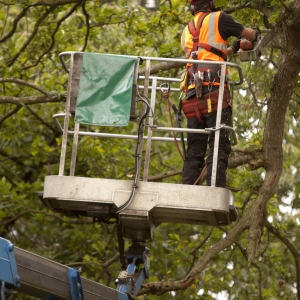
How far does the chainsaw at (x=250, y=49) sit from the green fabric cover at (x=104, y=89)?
1.20 metres

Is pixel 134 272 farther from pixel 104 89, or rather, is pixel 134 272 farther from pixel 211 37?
pixel 211 37

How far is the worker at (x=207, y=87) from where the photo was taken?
6.71 metres

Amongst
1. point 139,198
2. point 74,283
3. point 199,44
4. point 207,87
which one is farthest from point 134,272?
point 199,44

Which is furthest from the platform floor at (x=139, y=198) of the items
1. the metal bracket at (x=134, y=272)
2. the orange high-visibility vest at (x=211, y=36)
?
the orange high-visibility vest at (x=211, y=36)

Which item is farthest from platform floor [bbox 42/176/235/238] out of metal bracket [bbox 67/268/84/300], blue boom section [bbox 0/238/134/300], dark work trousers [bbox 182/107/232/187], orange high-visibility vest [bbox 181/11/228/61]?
orange high-visibility vest [bbox 181/11/228/61]

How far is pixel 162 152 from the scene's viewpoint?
1422 centimetres

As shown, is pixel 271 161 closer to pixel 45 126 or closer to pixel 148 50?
pixel 148 50

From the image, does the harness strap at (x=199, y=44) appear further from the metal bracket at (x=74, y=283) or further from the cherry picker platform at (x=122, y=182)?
the metal bracket at (x=74, y=283)

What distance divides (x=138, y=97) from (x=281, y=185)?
18.4 ft

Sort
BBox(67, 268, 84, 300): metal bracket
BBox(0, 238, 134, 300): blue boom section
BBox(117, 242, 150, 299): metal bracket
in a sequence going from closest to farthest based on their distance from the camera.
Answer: BBox(0, 238, 134, 300): blue boom section < BBox(67, 268, 84, 300): metal bracket < BBox(117, 242, 150, 299): metal bracket

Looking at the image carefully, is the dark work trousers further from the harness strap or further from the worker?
the harness strap

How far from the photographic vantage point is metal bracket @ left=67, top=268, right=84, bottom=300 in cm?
529

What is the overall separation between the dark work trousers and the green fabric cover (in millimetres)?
807

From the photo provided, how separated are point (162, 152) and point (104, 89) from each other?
25.6ft
